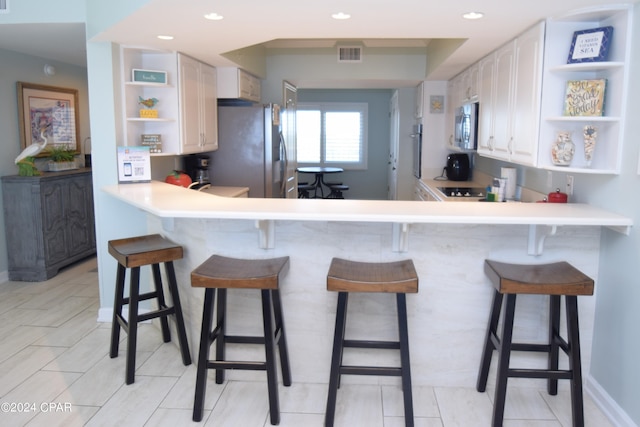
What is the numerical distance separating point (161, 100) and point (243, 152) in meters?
1.22

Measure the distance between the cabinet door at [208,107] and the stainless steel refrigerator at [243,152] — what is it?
146 millimetres

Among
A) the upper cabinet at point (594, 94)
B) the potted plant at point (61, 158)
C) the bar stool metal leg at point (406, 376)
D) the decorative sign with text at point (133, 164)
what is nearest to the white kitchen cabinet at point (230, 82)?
the decorative sign with text at point (133, 164)

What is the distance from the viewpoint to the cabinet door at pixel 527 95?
2877 mm

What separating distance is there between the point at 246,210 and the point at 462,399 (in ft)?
4.87

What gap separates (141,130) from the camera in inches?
158

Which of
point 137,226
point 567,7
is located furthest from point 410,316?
point 137,226

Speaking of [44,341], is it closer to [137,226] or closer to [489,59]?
[137,226]

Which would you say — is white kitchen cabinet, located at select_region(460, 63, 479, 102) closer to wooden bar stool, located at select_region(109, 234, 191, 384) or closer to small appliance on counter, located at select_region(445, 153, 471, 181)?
small appliance on counter, located at select_region(445, 153, 471, 181)

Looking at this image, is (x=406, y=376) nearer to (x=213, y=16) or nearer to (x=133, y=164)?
(x=213, y=16)

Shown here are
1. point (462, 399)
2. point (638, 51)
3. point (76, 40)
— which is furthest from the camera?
point (76, 40)

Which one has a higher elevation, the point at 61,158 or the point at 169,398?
the point at 61,158

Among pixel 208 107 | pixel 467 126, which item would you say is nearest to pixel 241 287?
pixel 208 107

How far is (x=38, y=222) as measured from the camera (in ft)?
15.6

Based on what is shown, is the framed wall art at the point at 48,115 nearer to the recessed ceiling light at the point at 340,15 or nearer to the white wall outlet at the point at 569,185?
the recessed ceiling light at the point at 340,15
